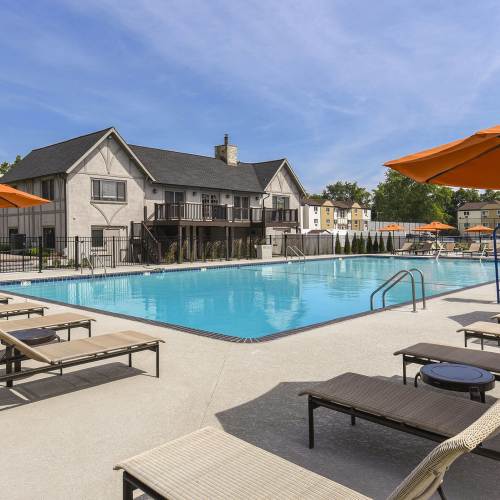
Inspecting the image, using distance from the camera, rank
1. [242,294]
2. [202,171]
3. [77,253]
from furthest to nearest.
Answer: [202,171] < [77,253] < [242,294]

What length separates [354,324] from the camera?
8.70 metres

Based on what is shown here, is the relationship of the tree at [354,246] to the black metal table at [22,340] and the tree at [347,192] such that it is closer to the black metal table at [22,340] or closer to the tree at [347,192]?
the black metal table at [22,340]

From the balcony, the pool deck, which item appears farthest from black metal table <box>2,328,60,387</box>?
the balcony

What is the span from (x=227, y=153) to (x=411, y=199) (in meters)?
54.5

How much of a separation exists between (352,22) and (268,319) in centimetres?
811

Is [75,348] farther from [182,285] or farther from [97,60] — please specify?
[97,60]

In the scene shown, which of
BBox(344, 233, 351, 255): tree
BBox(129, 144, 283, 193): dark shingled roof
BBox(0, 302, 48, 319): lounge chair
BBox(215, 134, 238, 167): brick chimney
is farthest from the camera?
BBox(344, 233, 351, 255): tree

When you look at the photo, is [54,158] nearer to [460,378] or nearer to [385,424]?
[460,378]

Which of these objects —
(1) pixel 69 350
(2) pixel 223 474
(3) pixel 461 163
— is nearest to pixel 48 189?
(1) pixel 69 350

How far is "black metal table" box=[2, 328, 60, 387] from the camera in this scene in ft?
17.0

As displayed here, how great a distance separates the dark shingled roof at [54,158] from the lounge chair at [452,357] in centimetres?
2386

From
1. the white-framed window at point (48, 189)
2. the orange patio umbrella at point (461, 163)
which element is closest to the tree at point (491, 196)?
the white-framed window at point (48, 189)

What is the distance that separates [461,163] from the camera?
3.99 meters

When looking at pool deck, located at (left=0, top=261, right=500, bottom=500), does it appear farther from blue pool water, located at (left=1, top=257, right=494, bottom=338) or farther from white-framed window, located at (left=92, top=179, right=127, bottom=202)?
white-framed window, located at (left=92, top=179, right=127, bottom=202)
